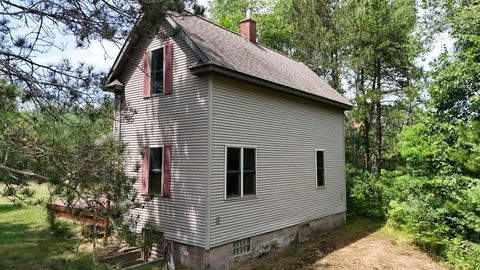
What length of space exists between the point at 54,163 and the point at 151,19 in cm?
305

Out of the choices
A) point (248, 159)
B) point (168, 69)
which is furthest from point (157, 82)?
point (248, 159)

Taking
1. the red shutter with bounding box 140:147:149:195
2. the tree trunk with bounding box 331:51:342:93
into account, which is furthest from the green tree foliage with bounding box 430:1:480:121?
the tree trunk with bounding box 331:51:342:93

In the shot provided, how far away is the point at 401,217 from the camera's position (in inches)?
473

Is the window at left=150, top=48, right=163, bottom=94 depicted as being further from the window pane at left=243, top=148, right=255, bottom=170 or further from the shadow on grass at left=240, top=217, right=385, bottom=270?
the shadow on grass at left=240, top=217, right=385, bottom=270

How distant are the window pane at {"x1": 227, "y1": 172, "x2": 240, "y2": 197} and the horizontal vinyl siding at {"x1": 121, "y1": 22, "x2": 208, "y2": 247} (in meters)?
0.75

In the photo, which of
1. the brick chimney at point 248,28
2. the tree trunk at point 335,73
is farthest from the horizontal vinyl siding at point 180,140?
the tree trunk at point 335,73

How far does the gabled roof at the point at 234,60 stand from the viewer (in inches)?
300

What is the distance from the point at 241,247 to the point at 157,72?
5.04 metres

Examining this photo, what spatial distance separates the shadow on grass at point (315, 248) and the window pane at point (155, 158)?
11.0 feet

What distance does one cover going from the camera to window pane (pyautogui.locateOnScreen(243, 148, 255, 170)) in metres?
8.44

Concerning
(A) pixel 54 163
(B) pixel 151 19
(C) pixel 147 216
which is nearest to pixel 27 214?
(C) pixel 147 216

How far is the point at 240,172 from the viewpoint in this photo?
822 cm

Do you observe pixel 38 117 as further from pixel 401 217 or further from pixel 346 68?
pixel 346 68

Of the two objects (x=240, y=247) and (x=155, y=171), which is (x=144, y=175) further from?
(x=240, y=247)
